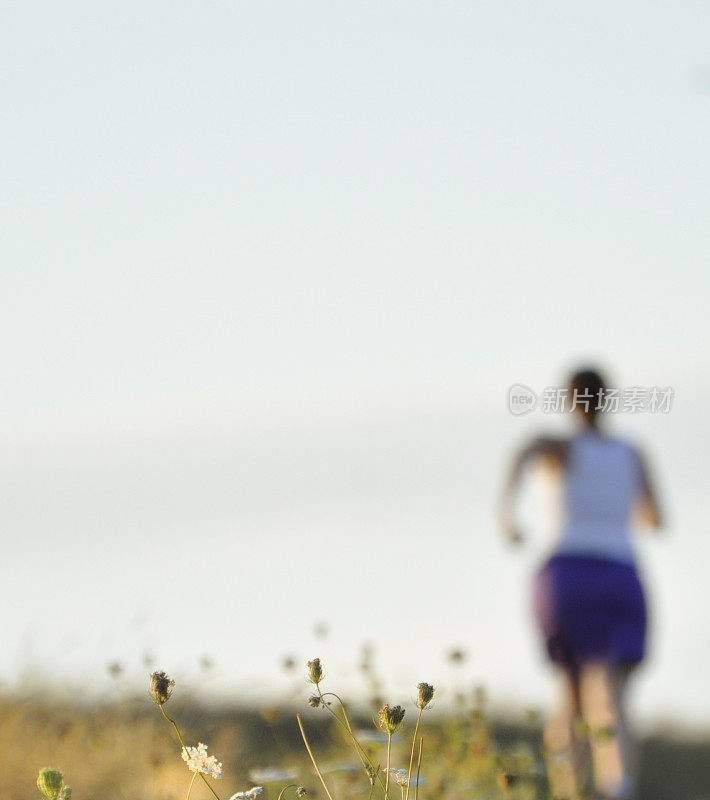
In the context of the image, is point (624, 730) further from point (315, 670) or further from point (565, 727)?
point (315, 670)

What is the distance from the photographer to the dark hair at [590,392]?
529 cm

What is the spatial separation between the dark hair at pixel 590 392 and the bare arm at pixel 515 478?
16cm

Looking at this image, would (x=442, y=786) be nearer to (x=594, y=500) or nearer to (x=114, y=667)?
(x=114, y=667)

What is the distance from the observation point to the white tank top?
16.9ft

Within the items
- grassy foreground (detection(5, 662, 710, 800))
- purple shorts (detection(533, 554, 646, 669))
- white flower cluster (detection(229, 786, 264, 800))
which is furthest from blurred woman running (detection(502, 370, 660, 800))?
white flower cluster (detection(229, 786, 264, 800))

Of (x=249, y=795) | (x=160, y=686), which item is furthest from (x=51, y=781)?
(x=249, y=795)

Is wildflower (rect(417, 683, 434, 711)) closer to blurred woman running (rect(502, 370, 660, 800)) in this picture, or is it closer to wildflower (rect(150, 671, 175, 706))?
wildflower (rect(150, 671, 175, 706))

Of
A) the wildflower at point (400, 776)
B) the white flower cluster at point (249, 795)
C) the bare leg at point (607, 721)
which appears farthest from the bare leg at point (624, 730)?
the white flower cluster at point (249, 795)

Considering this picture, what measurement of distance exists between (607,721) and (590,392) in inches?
49.4

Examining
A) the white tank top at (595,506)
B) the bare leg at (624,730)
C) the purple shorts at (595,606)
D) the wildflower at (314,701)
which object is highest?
the white tank top at (595,506)

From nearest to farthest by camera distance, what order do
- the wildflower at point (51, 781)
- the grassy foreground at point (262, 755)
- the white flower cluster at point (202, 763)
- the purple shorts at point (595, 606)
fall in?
the wildflower at point (51, 781) < the white flower cluster at point (202, 763) < the grassy foreground at point (262, 755) < the purple shorts at point (595, 606)

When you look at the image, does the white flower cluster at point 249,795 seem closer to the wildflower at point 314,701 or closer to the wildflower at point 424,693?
the wildflower at point 314,701

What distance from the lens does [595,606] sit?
512 centimetres

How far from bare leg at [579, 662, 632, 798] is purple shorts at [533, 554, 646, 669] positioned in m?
0.06
